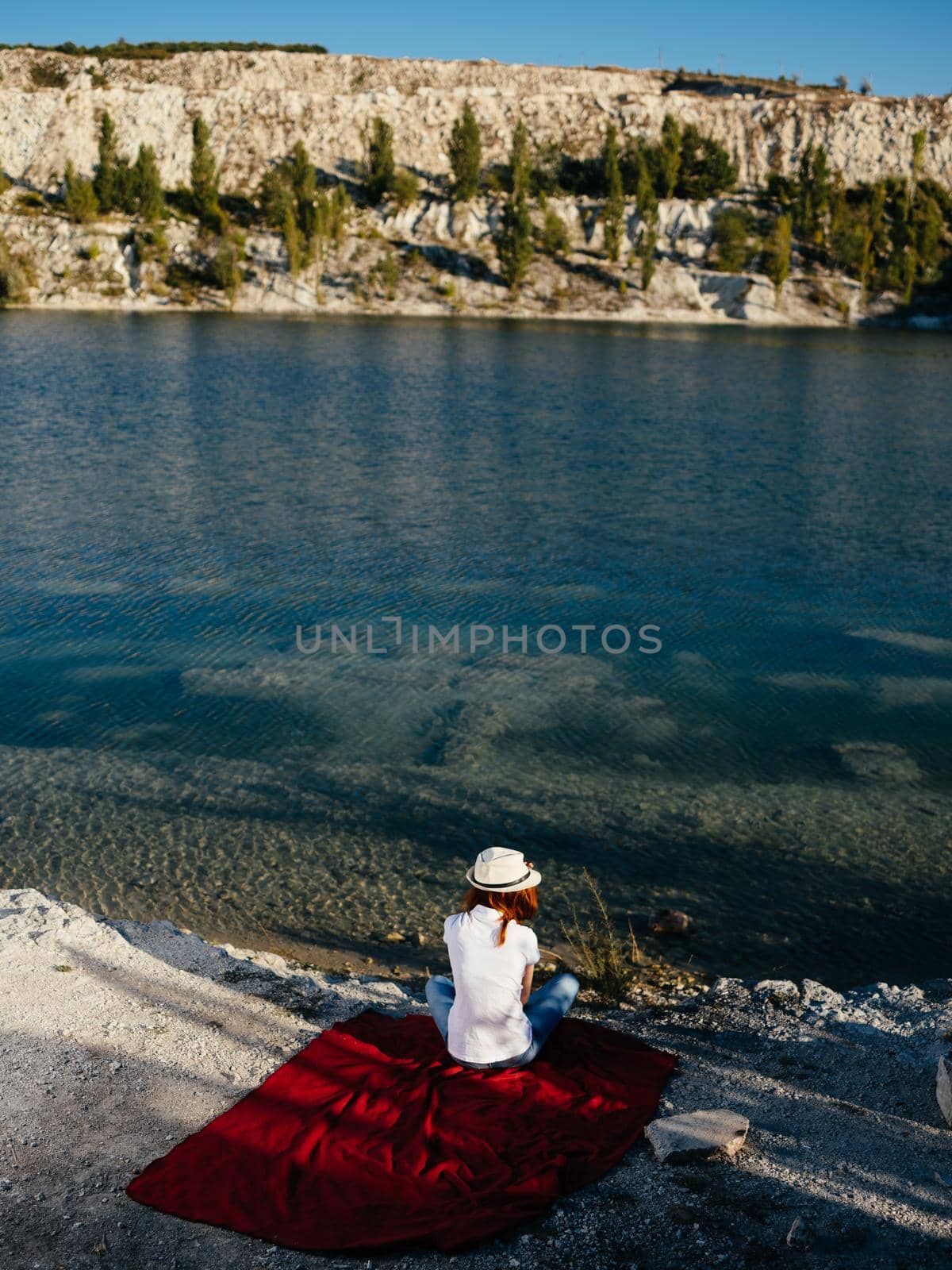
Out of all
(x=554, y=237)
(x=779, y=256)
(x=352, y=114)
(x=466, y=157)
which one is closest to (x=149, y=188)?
(x=466, y=157)

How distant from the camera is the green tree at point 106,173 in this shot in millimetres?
113500

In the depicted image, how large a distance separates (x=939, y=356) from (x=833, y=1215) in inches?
3147

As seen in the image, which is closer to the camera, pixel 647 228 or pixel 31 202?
pixel 31 202

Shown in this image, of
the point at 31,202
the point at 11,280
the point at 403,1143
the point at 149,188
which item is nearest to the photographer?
the point at 403,1143

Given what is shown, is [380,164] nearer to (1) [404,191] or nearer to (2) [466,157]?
(1) [404,191]

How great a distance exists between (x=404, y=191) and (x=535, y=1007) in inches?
4959

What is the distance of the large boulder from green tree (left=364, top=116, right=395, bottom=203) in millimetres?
127766

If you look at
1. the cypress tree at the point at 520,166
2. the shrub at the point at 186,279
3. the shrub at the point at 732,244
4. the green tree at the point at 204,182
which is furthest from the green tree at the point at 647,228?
the green tree at the point at 204,182

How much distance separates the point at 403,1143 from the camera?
6586 mm

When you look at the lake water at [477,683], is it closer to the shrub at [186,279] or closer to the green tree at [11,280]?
the green tree at [11,280]

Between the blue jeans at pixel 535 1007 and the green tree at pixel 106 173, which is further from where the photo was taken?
the green tree at pixel 106 173

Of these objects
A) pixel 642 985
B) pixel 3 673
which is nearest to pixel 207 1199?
pixel 642 985

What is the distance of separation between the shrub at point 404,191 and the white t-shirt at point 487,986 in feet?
411

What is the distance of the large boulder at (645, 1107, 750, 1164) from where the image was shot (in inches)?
253
